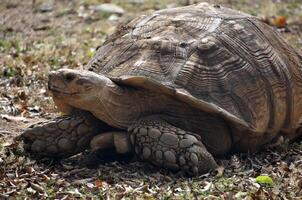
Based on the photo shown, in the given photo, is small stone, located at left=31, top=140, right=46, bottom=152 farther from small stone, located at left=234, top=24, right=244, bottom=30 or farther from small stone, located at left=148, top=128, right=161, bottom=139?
small stone, located at left=234, top=24, right=244, bottom=30

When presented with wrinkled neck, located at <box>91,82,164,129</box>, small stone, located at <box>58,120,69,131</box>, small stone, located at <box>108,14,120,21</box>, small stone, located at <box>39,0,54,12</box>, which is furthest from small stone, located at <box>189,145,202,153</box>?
small stone, located at <box>39,0,54,12</box>

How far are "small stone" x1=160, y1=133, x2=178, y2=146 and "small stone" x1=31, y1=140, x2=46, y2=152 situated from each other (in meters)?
0.93

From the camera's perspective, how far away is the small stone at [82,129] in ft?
17.3

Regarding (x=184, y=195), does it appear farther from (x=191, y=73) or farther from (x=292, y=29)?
(x=292, y=29)

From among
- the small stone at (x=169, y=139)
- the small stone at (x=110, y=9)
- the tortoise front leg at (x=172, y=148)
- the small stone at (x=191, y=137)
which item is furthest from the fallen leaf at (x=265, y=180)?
the small stone at (x=110, y=9)

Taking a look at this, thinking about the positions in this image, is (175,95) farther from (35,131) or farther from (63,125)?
(35,131)

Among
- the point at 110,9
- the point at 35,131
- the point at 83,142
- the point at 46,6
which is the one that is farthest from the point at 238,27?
the point at 46,6

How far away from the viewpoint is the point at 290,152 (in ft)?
18.4

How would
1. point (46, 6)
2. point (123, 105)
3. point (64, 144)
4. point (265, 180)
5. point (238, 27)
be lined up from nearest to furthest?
point (265, 180), point (123, 105), point (64, 144), point (238, 27), point (46, 6)

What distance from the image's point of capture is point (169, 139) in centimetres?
492

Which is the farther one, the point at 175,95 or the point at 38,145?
the point at 38,145

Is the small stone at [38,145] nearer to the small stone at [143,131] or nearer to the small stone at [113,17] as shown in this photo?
the small stone at [143,131]

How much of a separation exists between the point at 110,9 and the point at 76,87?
23.2 feet

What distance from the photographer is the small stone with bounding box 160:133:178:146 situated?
4910 millimetres
